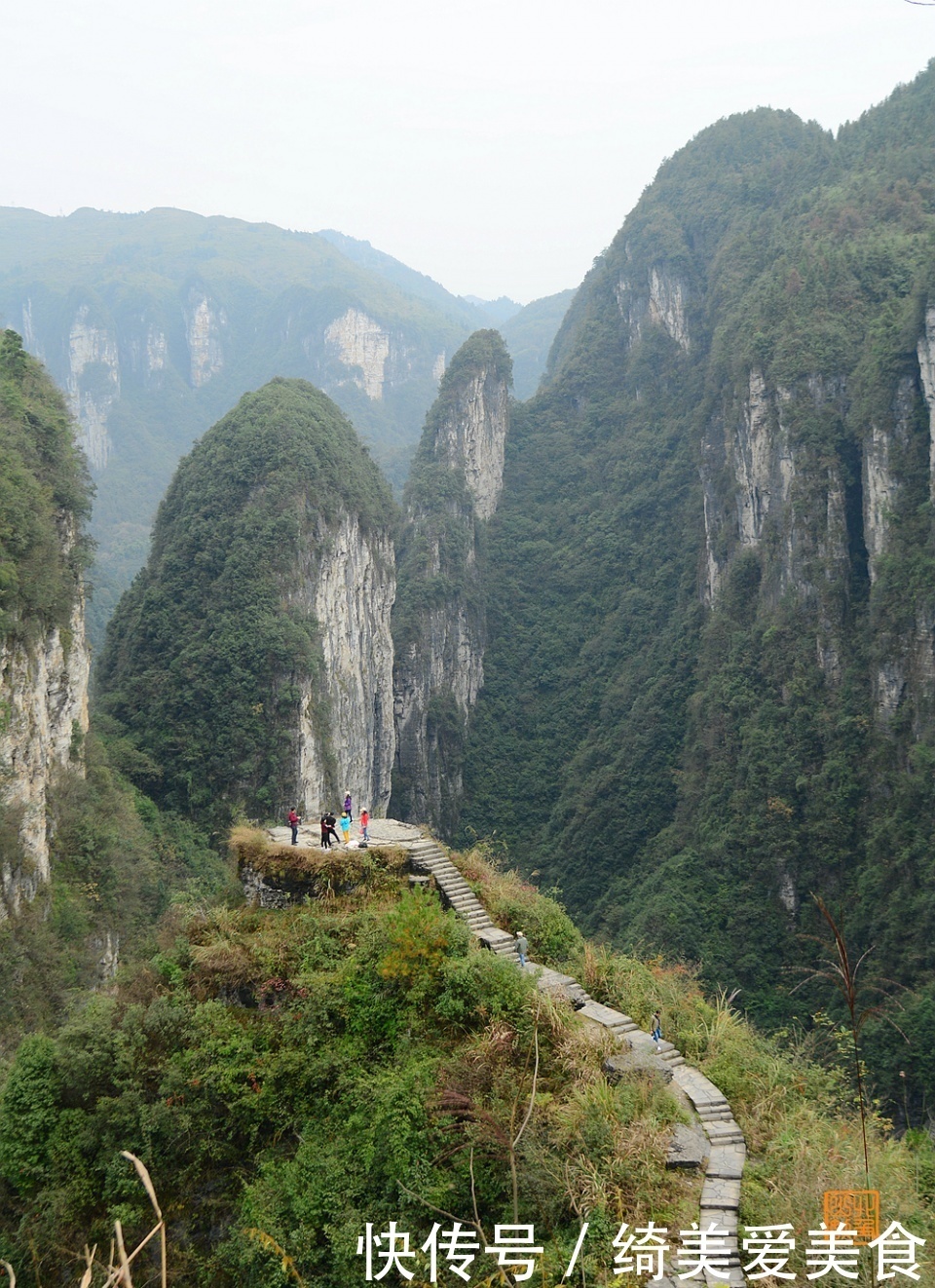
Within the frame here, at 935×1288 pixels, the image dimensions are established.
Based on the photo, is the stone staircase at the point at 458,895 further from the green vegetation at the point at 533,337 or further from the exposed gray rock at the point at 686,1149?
the green vegetation at the point at 533,337

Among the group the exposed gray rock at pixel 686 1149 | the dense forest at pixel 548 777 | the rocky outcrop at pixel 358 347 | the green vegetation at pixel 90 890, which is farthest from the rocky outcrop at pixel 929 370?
the rocky outcrop at pixel 358 347

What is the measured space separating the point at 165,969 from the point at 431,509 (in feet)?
154

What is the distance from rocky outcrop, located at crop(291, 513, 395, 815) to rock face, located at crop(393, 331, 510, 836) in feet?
17.2

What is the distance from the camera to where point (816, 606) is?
37.0 m

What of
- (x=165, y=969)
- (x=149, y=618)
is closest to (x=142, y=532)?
(x=149, y=618)

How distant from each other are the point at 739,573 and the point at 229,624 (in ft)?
78.6

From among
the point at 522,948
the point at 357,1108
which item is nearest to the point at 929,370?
the point at 522,948

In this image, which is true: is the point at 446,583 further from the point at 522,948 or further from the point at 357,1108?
the point at 357,1108

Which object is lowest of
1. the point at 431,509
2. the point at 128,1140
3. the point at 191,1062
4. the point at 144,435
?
the point at 128,1140

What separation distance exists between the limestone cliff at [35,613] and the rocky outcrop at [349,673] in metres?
8.75

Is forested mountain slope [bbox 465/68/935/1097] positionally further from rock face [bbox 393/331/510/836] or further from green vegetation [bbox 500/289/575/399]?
green vegetation [bbox 500/289/575/399]

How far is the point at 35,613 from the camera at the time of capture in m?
18.6

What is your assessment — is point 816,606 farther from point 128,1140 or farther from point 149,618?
point 128,1140

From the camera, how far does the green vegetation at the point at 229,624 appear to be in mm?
27984
